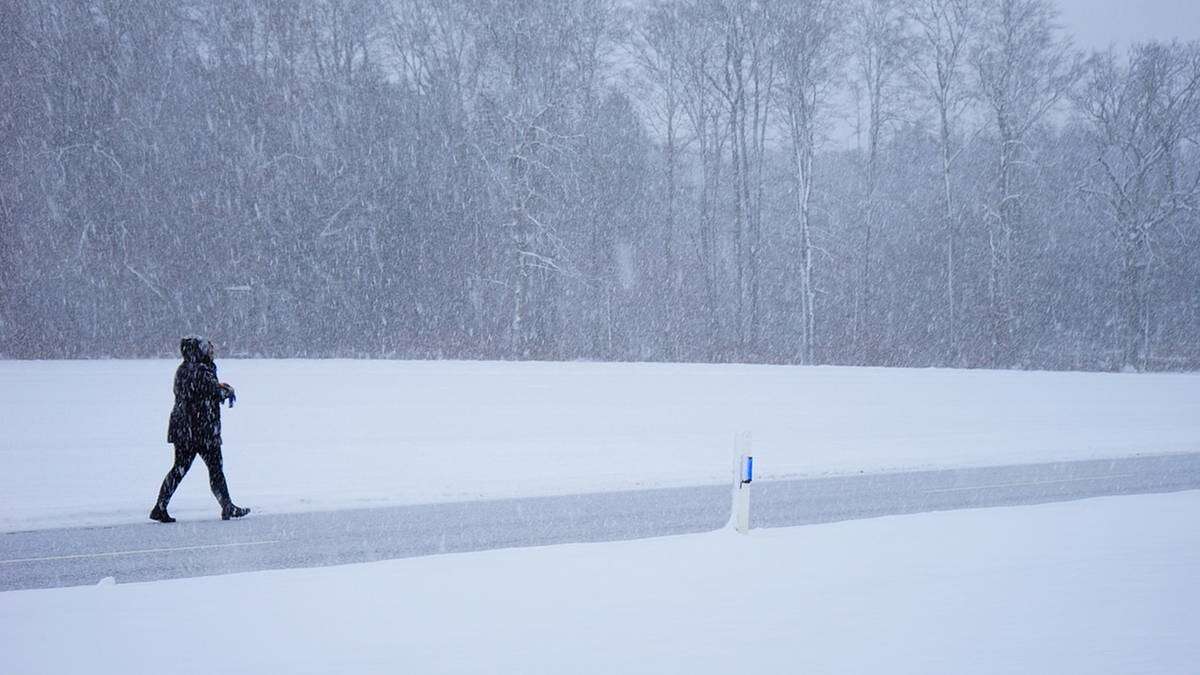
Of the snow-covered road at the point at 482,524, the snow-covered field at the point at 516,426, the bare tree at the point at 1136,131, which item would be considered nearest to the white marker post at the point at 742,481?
the snow-covered road at the point at 482,524

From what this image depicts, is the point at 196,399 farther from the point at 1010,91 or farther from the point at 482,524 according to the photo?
the point at 1010,91

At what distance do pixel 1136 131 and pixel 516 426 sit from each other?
36.8 metres

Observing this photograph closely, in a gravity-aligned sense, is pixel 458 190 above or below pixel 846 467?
above

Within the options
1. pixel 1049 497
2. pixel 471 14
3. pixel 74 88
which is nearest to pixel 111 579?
pixel 1049 497

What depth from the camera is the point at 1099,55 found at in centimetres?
3988

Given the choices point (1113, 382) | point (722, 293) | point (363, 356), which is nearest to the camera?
point (1113, 382)

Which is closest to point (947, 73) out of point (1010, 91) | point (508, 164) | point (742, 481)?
point (1010, 91)

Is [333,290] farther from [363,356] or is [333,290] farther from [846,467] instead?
[846,467]

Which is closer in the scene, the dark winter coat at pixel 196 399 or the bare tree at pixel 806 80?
the dark winter coat at pixel 196 399

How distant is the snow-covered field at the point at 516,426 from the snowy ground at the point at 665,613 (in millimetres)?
5195

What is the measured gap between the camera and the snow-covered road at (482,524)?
8.79 metres

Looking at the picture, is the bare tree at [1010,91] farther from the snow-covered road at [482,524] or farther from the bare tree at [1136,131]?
the snow-covered road at [482,524]

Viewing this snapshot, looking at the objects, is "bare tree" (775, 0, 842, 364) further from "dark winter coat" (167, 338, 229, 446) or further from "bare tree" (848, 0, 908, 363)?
"dark winter coat" (167, 338, 229, 446)

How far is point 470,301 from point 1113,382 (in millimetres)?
23180
